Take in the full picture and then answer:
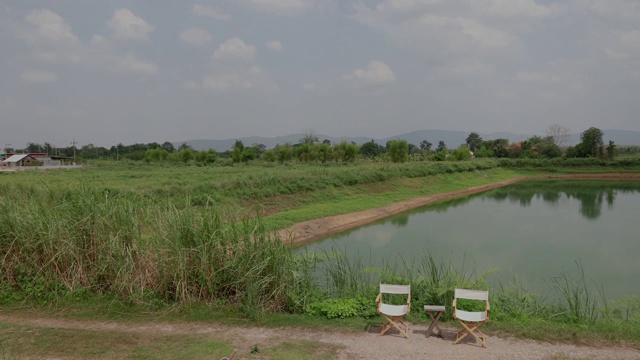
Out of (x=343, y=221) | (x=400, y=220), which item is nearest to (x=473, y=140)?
(x=400, y=220)

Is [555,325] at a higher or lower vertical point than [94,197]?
lower

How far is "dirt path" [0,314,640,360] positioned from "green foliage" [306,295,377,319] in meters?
0.46

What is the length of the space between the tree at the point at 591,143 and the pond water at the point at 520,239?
26.0m

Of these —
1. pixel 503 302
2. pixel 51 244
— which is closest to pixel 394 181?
pixel 503 302

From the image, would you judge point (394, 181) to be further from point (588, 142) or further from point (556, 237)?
point (588, 142)

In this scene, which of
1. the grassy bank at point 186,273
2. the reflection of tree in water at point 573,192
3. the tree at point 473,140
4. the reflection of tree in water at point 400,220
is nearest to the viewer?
the grassy bank at point 186,273

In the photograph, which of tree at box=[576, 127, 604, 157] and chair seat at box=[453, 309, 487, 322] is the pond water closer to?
chair seat at box=[453, 309, 487, 322]

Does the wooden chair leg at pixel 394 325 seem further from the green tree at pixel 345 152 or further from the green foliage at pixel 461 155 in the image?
the green foliage at pixel 461 155

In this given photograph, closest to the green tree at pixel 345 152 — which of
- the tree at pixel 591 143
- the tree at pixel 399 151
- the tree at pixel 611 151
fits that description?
the tree at pixel 399 151

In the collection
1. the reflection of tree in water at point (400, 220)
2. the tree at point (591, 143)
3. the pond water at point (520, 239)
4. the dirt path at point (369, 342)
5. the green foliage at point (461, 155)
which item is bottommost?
the reflection of tree in water at point (400, 220)

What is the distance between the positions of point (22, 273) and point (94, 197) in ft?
5.25

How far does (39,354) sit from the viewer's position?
4.70 metres

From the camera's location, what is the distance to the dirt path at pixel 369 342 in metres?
4.73

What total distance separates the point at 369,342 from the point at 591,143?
57586 mm
